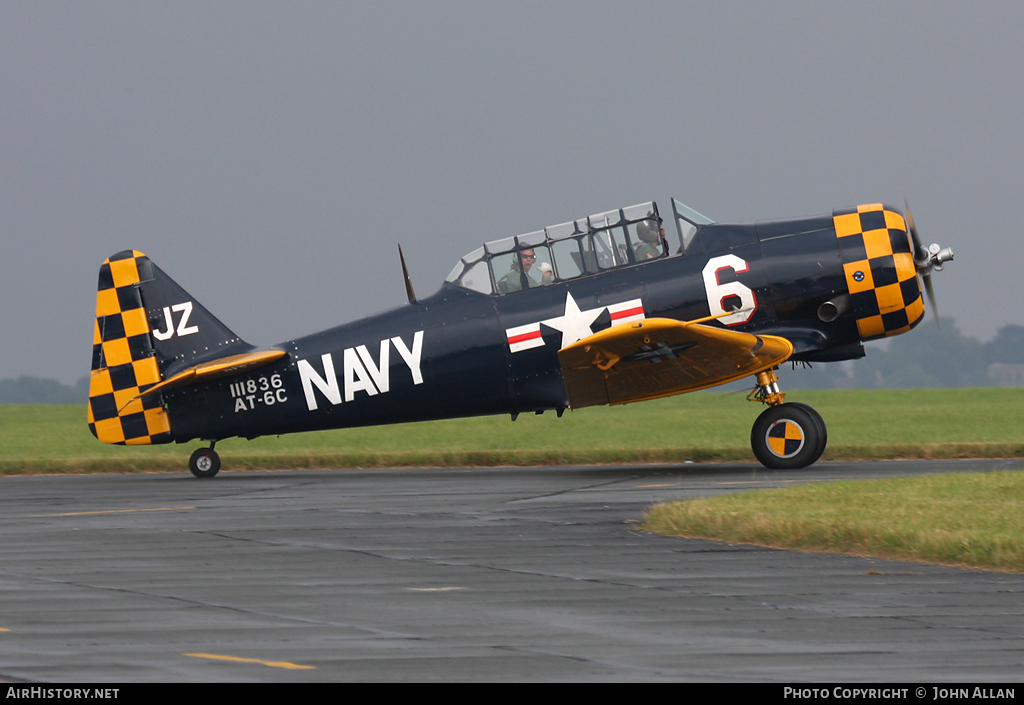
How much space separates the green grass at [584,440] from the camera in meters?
17.5

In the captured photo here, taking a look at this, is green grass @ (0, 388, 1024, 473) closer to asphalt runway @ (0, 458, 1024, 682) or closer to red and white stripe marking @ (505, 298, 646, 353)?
red and white stripe marking @ (505, 298, 646, 353)

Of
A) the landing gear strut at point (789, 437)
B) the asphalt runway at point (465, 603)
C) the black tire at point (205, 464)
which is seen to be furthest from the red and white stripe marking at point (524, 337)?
the black tire at point (205, 464)

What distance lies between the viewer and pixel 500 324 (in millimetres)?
15539

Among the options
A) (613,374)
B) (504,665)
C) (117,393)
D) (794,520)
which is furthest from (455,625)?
(117,393)

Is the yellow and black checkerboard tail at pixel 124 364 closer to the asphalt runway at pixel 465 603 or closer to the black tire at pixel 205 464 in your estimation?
the black tire at pixel 205 464

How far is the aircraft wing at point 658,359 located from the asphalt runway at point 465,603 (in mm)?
2625

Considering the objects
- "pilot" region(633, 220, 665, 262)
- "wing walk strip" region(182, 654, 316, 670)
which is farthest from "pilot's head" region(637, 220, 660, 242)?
"wing walk strip" region(182, 654, 316, 670)

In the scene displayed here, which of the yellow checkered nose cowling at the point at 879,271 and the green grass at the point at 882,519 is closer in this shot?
the green grass at the point at 882,519

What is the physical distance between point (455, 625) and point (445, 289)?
10177 mm

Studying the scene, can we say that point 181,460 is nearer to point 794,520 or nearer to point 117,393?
point 117,393

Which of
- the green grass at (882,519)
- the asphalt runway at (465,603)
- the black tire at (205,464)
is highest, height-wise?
the black tire at (205,464)

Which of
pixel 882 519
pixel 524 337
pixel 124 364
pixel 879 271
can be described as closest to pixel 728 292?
pixel 879 271

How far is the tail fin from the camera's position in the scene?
16656mm

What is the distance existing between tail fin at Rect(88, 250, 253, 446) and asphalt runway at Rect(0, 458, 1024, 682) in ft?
16.1
